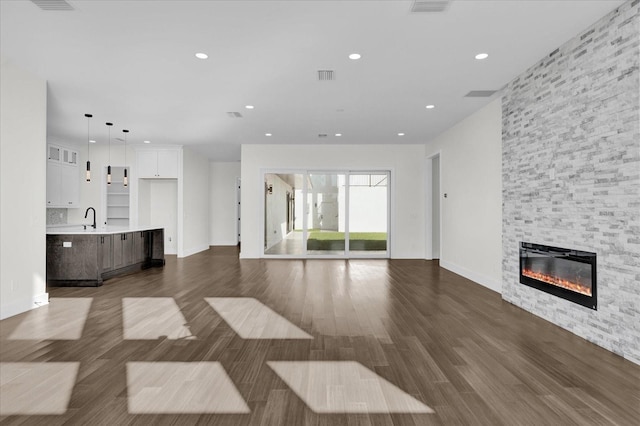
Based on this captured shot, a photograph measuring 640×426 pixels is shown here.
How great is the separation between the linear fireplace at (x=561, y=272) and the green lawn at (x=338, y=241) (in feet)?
15.1

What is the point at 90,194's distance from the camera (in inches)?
354

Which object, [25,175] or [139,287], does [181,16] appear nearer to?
[25,175]

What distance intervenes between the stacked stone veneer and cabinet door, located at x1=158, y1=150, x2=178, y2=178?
7.90 meters

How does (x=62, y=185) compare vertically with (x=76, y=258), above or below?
above

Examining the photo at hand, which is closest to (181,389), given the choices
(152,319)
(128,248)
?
(152,319)

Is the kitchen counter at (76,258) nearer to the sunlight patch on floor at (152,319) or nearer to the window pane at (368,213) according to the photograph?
the sunlight patch on floor at (152,319)

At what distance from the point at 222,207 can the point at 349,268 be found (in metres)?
6.02

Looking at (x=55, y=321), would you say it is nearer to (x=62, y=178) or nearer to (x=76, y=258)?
(x=76, y=258)

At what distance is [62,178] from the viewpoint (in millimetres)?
8328

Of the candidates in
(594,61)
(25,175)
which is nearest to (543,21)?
(594,61)

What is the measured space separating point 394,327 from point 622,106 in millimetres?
2876

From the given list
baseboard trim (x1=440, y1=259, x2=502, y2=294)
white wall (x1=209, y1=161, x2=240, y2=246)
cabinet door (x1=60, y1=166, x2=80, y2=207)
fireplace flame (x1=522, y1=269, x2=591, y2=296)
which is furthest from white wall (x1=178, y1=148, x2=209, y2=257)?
fireplace flame (x1=522, y1=269, x2=591, y2=296)

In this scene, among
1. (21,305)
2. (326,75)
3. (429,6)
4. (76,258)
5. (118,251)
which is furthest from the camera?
(118,251)

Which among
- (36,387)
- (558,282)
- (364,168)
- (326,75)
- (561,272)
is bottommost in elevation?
(36,387)
